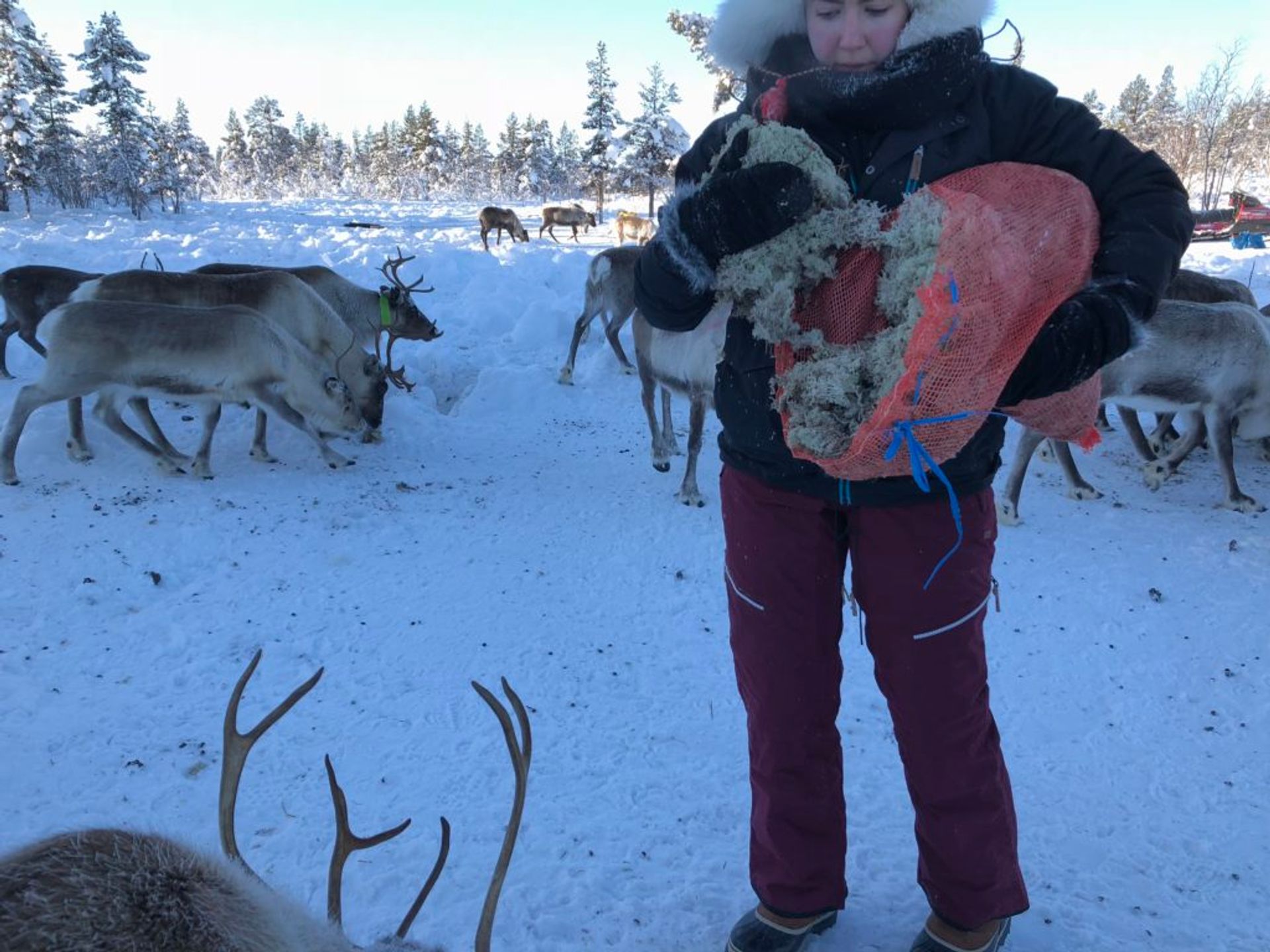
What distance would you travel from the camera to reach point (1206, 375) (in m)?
5.46

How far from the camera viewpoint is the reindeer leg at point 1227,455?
5.34 meters

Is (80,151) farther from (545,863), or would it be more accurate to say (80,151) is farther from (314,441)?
(545,863)

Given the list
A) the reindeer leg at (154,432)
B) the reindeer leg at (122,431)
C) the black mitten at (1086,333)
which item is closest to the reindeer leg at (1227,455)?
the black mitten at (1086,333)

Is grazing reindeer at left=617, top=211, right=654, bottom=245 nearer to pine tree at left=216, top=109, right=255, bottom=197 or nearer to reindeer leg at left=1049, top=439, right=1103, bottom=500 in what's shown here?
reindeer leg at left=1049, top=439, right=1103, bottom=500

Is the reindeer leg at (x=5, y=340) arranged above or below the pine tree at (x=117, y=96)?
below

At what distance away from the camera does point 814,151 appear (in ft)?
5.14

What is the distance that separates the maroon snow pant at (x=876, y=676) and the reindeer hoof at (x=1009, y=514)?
12.1 ft

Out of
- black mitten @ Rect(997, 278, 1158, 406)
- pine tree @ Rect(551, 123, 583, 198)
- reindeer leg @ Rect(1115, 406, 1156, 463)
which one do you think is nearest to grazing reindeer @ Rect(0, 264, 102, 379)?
black mitten @ Rect(997, 278, 1158, 406)

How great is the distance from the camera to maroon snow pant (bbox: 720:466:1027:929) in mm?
1696

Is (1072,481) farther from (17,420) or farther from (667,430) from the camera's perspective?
(17,420)

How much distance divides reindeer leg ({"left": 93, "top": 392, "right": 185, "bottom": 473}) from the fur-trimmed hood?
17.5 ft

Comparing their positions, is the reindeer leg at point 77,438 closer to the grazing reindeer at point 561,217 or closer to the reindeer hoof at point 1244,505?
the reindeer hoof at point 1244,505

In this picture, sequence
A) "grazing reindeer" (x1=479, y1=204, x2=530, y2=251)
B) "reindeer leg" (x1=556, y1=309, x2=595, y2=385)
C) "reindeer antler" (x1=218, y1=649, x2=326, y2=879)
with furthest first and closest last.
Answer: "grazing reindeer" (x1=479, y1=204, x2=530, y2=251)
"reindeer leg" (x1=556, y1=309, x2=595, y2=385)
"reindeer antler" (x1=218, y1=649, x2=326, y2=879)

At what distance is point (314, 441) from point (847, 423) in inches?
222
